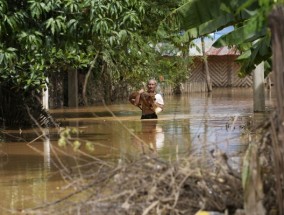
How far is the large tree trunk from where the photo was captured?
415 cm

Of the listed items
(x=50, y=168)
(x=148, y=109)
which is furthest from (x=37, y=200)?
(x=148, y=109)

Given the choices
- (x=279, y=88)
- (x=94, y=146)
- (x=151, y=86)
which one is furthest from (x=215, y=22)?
(x=279, y=88)

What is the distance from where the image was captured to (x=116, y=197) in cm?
445

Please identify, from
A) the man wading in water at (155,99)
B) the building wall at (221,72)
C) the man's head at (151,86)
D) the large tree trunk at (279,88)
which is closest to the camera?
the large tree trunk at (279,88)

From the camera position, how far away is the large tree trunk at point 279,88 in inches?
163

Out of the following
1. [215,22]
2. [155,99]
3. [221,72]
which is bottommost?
[155,99]

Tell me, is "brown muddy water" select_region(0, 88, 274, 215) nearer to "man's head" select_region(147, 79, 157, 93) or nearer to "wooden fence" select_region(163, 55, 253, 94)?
"man's head" select_region(147, 79, 157, 93)

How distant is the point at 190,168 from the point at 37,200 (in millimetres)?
3396

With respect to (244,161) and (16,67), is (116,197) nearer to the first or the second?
(244,161)

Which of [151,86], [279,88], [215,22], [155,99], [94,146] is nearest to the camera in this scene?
[279,88]

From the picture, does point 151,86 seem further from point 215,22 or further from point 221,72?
point 221,72

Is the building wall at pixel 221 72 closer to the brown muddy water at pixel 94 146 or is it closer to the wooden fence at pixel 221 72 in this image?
the wooden fence at pixel 221 72

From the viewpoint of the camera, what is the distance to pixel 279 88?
4.16m

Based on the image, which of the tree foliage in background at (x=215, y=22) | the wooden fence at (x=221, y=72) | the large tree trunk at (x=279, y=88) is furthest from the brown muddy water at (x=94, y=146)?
the wooden fence at (x=221, y=72)
